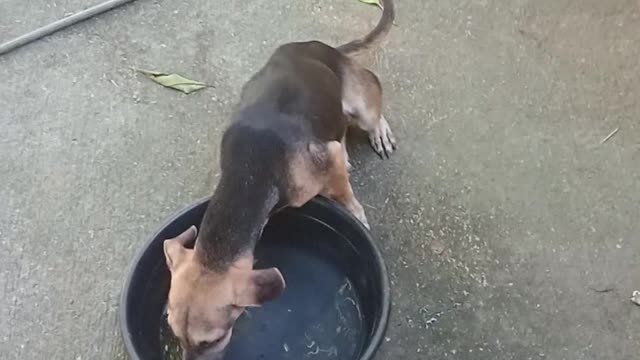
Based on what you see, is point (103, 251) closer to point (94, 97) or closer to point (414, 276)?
point (94, 97)

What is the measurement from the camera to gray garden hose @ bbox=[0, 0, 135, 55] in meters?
4.24

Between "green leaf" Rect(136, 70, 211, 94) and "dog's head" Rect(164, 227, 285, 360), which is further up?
"dog's head" Rect(164, 227, 285, 360)

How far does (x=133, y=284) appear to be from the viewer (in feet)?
10.3

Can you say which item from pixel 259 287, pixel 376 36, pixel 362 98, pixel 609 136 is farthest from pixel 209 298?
→ pixel 609 136

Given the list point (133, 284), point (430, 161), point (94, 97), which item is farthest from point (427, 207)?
point (94, 97)

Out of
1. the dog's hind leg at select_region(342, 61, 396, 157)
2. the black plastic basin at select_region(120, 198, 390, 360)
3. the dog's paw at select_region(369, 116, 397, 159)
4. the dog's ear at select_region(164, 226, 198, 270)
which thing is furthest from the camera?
the dog's paw at select_region(369, 116, 397, 159)

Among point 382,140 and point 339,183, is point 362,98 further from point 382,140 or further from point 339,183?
point 339,183

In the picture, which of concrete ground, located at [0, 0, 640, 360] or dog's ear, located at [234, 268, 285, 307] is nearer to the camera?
dog's ear, located at [234, 268, 285, 307]

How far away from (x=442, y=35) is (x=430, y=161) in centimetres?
68

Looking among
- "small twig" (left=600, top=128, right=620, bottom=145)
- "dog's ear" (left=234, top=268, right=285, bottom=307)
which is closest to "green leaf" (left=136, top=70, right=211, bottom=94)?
"dog's ear" (left=234, top=268, right=285, bottom=307)

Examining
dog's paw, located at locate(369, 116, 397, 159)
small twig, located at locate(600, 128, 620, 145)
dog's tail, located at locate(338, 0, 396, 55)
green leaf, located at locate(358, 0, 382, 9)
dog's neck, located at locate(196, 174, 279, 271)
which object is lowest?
dog's paw, located at locate(369, 116, 397, 159)

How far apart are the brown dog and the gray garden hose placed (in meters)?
1.24

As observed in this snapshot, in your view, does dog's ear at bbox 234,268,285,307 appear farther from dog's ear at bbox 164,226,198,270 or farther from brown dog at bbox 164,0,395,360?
dog's ear at bbox 164,226,198,270

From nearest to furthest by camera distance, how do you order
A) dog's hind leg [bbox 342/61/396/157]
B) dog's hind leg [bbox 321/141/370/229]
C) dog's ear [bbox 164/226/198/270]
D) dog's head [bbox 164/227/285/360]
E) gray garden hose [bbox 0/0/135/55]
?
dog's head [bbox 164/227/285/360] → dog's ear [bbox 164/226/198/270] → dog's hind leg [bbox 321/141/370/229] → dog's hind leg [bbox 342/61/396/157] → gray garden hose [bbox 0/0/135/55]
